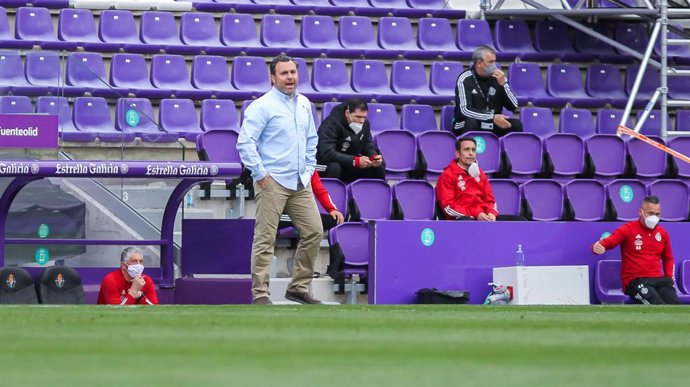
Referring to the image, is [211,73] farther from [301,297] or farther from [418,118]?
[301,297]

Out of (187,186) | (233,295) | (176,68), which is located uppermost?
(176,68)

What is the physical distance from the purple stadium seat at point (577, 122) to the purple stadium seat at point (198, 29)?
4.28 meters

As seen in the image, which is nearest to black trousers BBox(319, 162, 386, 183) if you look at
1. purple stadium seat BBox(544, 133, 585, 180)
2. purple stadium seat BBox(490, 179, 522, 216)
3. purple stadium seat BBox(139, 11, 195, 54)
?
purple stadium seat BBox(490, 179, 522, 216)

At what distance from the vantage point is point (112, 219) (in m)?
11.4

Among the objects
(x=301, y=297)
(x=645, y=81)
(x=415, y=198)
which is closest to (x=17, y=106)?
(x=301, y=297)

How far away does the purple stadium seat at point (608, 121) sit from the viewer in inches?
626

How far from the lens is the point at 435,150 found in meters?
14.0

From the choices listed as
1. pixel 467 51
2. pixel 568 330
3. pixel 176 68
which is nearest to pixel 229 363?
pixel 568 330

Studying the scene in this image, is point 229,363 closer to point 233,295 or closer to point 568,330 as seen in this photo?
point 568,330

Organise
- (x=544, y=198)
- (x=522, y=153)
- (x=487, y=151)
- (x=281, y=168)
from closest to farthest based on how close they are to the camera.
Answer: (x=281, y=168), (x=544, y=198), (x=487, y=151), (x=522, y=153)

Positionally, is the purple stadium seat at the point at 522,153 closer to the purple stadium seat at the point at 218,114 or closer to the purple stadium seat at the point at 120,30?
the purple stadium seat at the point at 218,114

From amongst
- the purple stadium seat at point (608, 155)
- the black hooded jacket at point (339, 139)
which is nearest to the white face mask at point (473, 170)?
the black hooded jacket at point (339, 139)

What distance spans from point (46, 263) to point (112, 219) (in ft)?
2.33

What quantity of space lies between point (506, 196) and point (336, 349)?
8.50 metres
